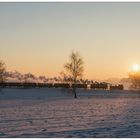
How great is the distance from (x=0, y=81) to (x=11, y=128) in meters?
67.4

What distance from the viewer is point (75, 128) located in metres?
20.2

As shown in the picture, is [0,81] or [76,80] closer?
[76,80]

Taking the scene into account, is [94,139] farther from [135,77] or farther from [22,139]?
[135,77]

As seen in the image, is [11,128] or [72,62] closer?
[11,128]

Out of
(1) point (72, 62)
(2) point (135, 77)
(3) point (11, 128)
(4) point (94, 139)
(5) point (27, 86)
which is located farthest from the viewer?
(2) point (135, 77)

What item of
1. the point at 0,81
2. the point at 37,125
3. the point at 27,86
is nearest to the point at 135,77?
the point at 27,86

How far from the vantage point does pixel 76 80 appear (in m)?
70.2

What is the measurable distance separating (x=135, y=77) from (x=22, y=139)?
89478 millimetres

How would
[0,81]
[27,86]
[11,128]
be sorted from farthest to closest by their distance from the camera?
[27,86], [0,81], [11,128]

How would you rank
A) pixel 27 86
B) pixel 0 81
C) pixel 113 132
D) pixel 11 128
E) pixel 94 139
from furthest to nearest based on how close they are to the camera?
pixel 27 86 → pixel 0 81 → pixel 11 128 → pixel 113 132 → pixel 94 139

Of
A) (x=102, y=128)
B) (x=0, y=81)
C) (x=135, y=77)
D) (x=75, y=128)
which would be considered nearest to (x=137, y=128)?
(x=102, y=128)

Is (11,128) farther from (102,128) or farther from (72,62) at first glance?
(72,62)

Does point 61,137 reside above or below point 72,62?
below

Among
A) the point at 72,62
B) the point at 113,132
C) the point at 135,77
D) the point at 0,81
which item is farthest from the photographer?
the point at 135,77
